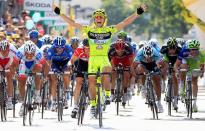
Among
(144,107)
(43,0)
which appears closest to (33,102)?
(144,107)

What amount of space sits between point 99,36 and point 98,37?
0.10ft

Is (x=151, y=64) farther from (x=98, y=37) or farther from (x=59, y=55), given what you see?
(x=98, y=37)

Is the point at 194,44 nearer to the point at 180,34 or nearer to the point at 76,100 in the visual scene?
the point at 76,100

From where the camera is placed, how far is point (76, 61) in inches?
800

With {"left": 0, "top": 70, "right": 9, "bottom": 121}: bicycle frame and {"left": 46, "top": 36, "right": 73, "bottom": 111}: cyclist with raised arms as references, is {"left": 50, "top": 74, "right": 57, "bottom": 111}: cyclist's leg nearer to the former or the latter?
{"left": 46, "top": 36, "right": 73, "bottom": 111}: cyclist with raised arms

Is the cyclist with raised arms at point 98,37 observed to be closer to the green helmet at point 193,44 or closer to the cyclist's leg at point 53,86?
the cyclist's leg at point 53,86

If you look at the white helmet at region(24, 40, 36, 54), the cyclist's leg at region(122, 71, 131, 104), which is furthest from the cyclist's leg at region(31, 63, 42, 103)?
the cyclist's leg at region(122, 71, 131, 104)

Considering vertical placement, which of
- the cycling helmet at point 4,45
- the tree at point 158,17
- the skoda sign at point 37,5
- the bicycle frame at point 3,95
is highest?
A: the tree at point 158,17

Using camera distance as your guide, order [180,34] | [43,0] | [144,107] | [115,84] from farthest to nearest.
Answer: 1. [180,34]
2. [43,0]
3. [144,107]
4. [115,84]

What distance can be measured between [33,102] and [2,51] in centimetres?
227

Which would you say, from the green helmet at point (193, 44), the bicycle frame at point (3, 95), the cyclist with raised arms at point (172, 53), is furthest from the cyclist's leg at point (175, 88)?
the bicycle frame at point (3, 95)

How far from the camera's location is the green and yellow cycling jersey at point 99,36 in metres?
18.6

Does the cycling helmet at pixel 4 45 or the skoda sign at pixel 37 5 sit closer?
the cycling helmet at pixel 4 45

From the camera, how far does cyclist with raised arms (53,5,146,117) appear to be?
719 inches
